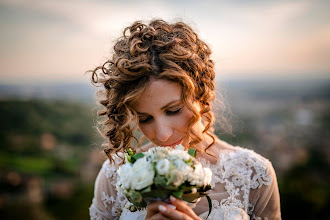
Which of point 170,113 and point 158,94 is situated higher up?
point 158,94

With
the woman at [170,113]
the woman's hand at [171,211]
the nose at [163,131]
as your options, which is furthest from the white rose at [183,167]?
the nose at [163,131]

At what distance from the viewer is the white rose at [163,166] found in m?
1.41

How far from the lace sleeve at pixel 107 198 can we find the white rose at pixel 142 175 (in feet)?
4.08

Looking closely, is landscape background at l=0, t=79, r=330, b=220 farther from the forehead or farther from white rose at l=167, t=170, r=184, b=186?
white rose at l=167, t=170, r=184, b=186

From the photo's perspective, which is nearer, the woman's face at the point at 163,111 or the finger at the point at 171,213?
the finger at the point at 171,213

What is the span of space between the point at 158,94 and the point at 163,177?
2.57 feet

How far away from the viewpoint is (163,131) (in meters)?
2.00

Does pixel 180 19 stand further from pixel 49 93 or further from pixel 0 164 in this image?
pixel 0 164

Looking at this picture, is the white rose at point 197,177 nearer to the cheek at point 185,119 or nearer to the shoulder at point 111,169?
the cheek at point 185,119

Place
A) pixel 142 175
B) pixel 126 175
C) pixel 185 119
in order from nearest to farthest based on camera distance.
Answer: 1. pixel 142 175
2. pixel 126 175
3. pixel 185 119

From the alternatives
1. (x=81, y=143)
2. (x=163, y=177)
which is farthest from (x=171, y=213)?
(x=81, y=143)

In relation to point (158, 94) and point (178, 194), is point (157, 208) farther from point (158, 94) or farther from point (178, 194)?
point (158, 94)

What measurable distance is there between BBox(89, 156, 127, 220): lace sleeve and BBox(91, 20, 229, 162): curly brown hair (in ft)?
1.20

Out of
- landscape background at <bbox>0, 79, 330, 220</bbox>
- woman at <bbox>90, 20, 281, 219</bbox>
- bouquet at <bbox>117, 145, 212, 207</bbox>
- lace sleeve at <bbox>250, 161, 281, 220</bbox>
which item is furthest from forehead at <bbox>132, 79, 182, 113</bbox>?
landscape background at <bbox>0, 79, 330, 220</bbox>
